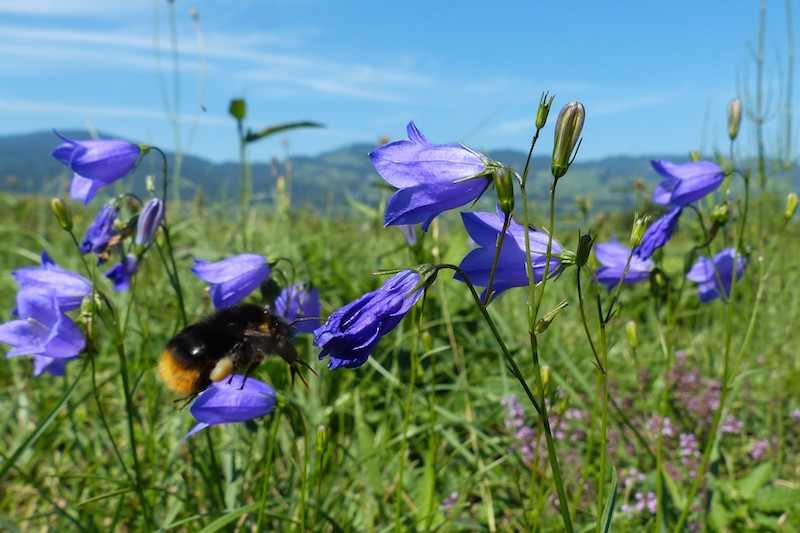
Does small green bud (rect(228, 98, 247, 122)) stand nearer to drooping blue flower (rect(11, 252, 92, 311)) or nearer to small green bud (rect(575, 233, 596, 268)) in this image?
drooping blue flower (rect(11, 252, 92, 311))

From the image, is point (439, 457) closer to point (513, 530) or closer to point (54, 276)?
point (513, 530)

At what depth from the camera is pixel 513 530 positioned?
2607 millimetres

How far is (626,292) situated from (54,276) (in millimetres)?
4038

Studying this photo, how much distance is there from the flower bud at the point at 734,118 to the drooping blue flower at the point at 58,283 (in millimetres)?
2320

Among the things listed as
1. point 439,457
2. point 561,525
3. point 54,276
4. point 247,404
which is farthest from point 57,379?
point 561,525

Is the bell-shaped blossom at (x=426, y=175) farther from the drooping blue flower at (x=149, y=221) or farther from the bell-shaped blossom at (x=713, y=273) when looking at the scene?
the bell-shaped blossom at (x=713, y=273)

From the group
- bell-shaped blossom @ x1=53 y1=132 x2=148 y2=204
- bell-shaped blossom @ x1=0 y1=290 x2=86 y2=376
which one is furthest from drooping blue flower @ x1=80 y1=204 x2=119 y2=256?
bell-shaped blossom @ x1=0 y1=290 x2=86 y2=376

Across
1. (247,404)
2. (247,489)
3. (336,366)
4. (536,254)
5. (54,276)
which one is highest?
(536,254)

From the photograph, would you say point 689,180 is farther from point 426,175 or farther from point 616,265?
point 426,175

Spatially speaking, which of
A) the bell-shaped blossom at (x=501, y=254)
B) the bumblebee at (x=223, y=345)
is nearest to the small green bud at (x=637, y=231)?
the bell-shaped blossom at (x=501, y=254)

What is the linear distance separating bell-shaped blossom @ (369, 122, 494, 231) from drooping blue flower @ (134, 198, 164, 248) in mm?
1038

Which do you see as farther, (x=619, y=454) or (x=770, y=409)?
(x=770, y=409)

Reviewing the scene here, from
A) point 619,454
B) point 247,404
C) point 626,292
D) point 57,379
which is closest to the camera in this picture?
point 247,404

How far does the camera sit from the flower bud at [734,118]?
2.58 metres
